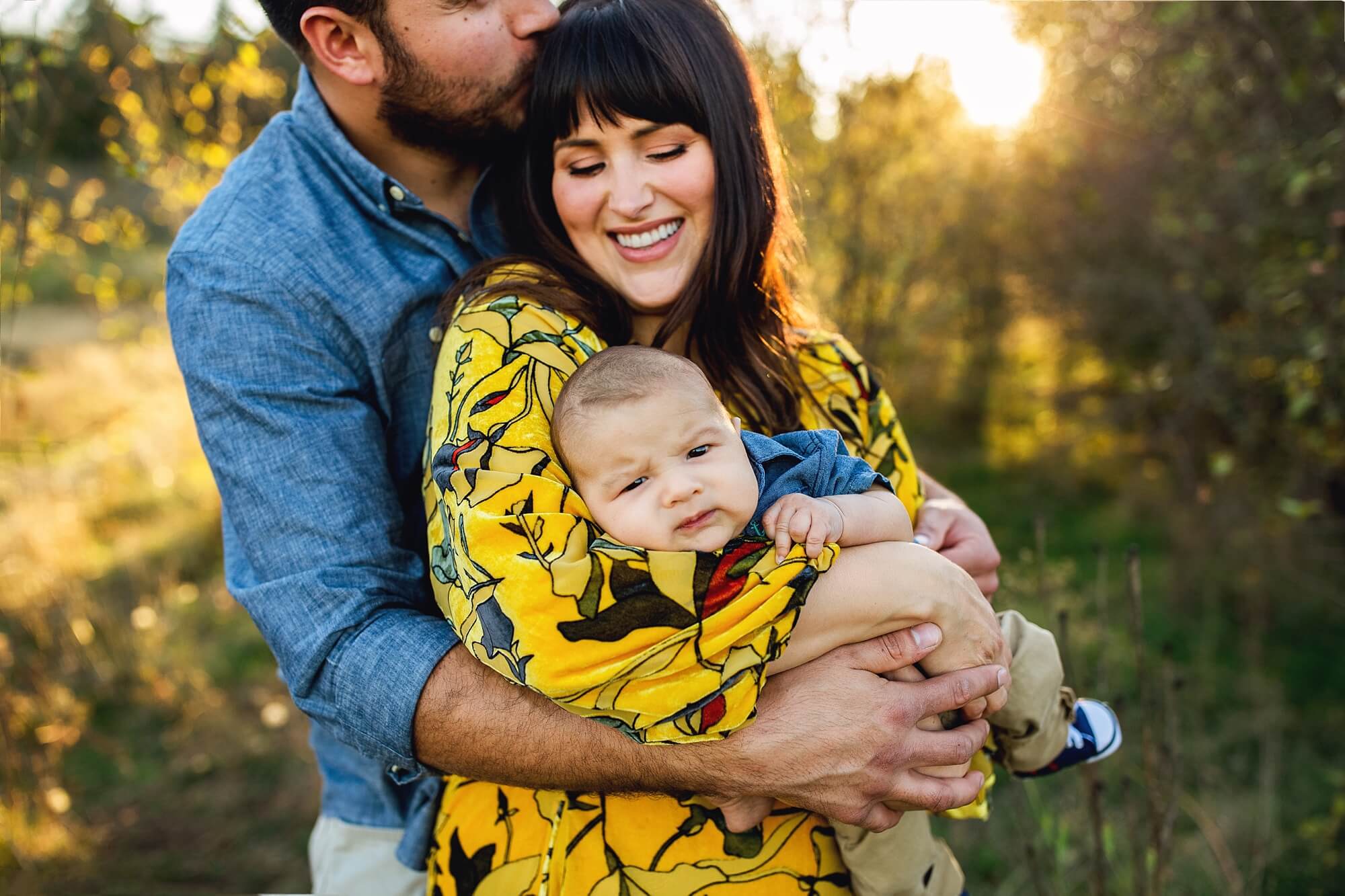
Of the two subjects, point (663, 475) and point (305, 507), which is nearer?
point (663, 475)

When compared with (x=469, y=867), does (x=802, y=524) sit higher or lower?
higher

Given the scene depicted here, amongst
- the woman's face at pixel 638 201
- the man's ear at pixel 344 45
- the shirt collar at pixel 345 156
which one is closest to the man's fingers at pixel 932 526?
the woman's face at pixel 638 201

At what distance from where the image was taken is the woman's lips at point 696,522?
1555 millimetres

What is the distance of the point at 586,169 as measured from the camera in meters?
2.01

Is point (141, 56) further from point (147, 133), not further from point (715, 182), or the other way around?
point (715, 182)

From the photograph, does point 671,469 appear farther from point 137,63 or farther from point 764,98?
point 137,63

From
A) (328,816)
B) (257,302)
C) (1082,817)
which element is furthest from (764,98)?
(1082,817)

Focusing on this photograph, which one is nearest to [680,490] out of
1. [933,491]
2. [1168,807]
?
[933,491]

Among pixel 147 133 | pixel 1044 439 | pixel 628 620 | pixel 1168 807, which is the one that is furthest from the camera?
pixel 1044 439

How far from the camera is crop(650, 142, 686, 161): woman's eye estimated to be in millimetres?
1972

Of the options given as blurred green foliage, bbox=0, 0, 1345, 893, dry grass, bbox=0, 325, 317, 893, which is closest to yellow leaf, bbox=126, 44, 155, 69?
blurred green foliage, bbox=0, 0, 1345, 893

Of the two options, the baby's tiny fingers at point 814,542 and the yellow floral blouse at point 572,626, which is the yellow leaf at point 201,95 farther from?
the baby's tiny fingers at point 814,542

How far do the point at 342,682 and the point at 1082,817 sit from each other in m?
3.07

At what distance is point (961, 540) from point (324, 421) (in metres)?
1.37
